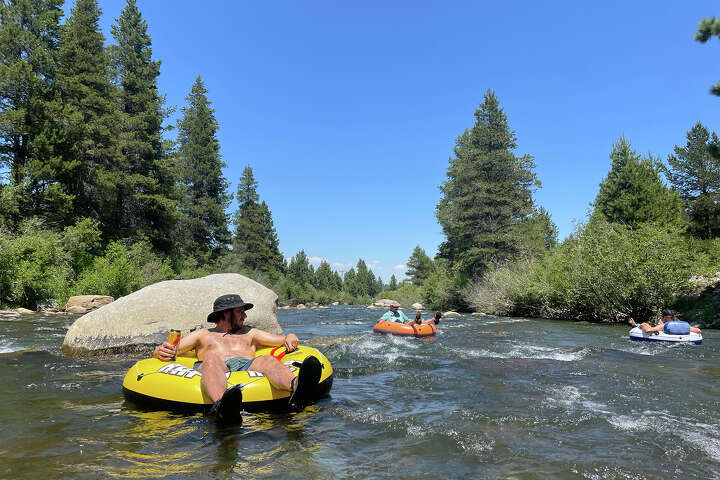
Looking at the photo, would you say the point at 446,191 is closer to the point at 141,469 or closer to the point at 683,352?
the point at 683,352

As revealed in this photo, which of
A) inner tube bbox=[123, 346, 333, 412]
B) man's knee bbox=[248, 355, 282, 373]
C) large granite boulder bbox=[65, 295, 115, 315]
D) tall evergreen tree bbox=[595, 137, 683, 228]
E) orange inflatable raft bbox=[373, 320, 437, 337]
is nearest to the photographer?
inner tube bbox=[123, 346, 333, 412]

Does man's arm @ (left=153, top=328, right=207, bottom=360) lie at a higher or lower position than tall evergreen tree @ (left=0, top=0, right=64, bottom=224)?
lower

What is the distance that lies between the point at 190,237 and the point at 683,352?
39071 millimetres

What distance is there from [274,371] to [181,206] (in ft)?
129

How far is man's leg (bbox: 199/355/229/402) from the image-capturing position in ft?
15.0

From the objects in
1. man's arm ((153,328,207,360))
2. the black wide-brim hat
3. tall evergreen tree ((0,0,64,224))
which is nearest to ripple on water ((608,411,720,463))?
the black wide-brim hat

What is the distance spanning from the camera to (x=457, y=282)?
3238cm

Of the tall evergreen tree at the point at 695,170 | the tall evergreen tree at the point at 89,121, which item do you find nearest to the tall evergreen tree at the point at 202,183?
the tall evergreen tree at the point at 89,121

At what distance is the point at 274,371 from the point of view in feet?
16.0

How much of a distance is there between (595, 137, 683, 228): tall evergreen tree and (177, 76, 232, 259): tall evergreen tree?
34.9 metres

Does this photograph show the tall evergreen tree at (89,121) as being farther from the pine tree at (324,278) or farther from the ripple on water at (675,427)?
the pine tree at (324,278)

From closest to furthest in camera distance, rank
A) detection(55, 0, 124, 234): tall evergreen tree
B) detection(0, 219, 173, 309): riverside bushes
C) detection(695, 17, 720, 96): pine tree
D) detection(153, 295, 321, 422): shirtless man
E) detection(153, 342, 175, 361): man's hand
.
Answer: detection(153, 295, 321, 422): shirtless man → detection(153, 342, 175, 361): man's hand → detection(695, 17, 720, 96): pine tree → detection(0, 219, 173, 309): riverside bushes → detection(55, 0, 124, 234): tall evergreen tree

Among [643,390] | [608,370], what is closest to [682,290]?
[608,370]

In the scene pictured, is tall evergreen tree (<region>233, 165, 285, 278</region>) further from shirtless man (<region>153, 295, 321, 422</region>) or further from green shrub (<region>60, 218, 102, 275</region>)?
shirtless man (<region>153, 295, 321, 422</region>)
